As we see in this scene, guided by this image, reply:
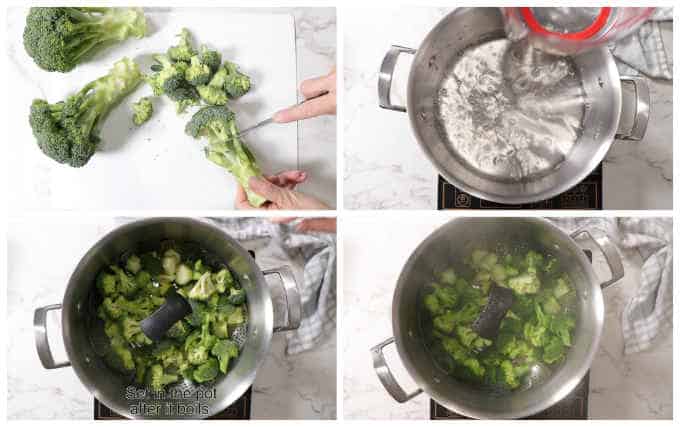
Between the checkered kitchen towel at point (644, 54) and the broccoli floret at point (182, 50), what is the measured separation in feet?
2.58

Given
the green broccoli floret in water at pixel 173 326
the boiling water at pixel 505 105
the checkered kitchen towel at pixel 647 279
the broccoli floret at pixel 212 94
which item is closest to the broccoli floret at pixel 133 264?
the green broccoli floret in water at pixel 173 326

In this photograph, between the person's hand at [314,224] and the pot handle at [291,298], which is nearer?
the pot handle at [291,298]

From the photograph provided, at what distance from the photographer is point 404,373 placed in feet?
3.53

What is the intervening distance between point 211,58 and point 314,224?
1.16 feet

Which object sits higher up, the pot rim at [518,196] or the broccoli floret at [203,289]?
the pot rim at [518,196]

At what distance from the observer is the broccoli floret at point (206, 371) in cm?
99

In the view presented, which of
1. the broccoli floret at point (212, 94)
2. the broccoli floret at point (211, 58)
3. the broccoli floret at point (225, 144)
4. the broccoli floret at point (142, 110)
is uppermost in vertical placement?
the broccoli floret at point (211, 58)

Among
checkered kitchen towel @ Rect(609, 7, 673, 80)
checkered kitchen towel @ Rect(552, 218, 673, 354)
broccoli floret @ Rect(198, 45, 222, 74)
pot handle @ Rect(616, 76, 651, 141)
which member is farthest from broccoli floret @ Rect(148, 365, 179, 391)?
checkered kitchen towel @ Rect(609, 7, 673, 80)

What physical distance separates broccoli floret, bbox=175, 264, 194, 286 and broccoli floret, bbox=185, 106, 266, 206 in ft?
0.55

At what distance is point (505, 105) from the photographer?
1003 millimetres

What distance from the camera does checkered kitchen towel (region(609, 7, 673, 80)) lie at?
107 cm

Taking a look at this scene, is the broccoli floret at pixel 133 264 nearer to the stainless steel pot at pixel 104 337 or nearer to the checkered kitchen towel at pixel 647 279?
the stainless steel pot at pixel 104 337

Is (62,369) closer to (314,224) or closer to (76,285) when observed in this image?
(76,285)

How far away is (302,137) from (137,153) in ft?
1.00
